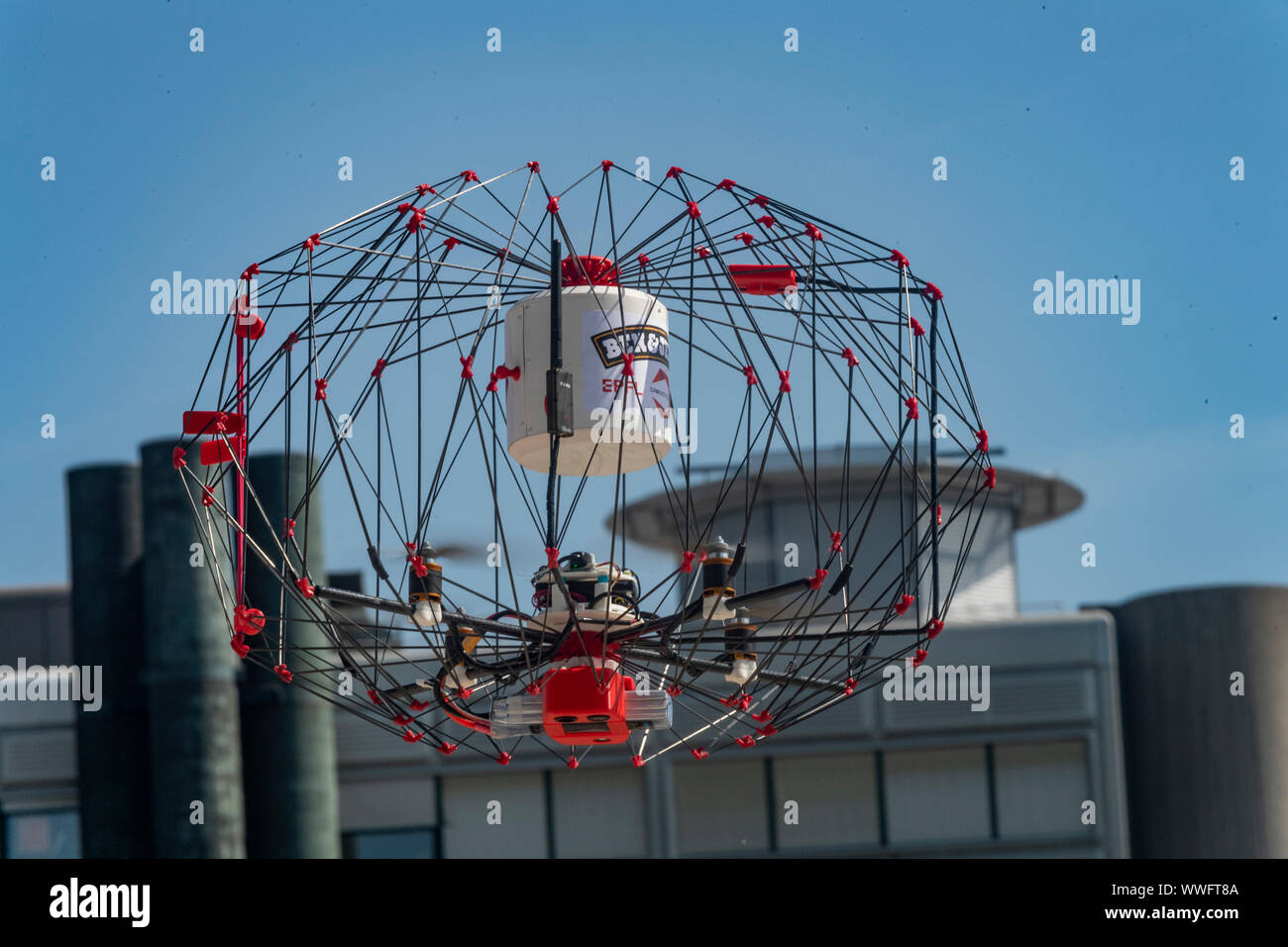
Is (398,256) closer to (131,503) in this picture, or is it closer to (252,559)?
(252,559)

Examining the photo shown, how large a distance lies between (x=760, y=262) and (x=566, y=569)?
299 cm

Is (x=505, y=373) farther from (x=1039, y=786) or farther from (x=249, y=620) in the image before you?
(x=1039, y=786)

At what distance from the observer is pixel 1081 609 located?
136 feet

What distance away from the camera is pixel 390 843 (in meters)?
39.7

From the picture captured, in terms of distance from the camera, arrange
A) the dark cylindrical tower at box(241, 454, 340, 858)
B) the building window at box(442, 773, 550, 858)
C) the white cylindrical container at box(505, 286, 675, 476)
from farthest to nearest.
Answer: the building window at box(442, 773, 550, 858) → the dark cylindrical tower at box(241, 454, 340, 858) → the white cylindrical container at box(505, 286, 675, 476)

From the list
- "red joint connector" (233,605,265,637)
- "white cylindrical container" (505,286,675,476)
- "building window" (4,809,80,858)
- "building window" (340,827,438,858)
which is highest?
"white cylindrical container" (505,286,675,476)

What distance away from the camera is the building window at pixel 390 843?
3950cm

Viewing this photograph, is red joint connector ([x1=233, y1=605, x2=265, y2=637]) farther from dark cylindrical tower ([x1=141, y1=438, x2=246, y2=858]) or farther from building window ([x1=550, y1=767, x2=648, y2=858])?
building window ([x1=550, y1=767, x2=648, y2=858])

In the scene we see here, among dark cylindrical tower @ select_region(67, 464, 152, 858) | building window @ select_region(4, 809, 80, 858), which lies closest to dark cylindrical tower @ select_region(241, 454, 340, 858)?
dark cylindrical tower @ select_region(67, 464, 152, 858)

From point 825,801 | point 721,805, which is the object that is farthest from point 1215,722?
point 721,805

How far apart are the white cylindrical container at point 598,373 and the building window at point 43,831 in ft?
95.9

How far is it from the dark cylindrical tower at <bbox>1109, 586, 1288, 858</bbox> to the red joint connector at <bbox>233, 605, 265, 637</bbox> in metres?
31.0

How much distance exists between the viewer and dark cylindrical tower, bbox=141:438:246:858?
3712 centimetres

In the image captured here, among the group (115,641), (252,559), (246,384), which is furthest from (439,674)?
(115,641)
